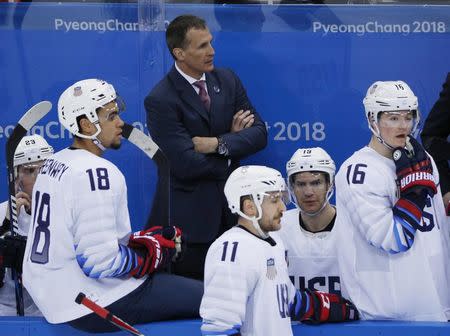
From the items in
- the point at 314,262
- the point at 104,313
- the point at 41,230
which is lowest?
the point at 104,313

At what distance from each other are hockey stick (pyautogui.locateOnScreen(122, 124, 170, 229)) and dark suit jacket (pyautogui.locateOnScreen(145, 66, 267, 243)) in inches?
12.5

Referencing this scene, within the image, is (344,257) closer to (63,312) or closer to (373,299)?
(373,299)

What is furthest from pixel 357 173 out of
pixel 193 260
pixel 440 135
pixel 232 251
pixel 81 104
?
pixel 193 260

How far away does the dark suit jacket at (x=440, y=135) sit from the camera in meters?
5.97

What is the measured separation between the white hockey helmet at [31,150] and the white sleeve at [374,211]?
1681 millimetres

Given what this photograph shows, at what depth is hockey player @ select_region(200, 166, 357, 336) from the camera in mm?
4707

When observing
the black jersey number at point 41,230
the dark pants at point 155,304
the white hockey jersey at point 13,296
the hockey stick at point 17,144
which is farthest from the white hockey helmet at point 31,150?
the dark pants at point 155,304

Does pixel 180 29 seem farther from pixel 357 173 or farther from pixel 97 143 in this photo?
pixel 357 173

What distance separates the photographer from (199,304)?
5.21m

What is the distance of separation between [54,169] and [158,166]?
0.71m

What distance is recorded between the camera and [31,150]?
239 inches

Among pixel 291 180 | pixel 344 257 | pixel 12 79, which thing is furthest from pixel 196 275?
pixel 12 79

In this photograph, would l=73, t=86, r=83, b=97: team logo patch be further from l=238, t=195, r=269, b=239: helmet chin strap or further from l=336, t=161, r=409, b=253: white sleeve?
l=336, t=161, r=409, b=253: white sleeve

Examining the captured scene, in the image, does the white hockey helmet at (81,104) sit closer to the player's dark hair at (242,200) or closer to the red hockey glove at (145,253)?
the red hockey glove at (145,253)
